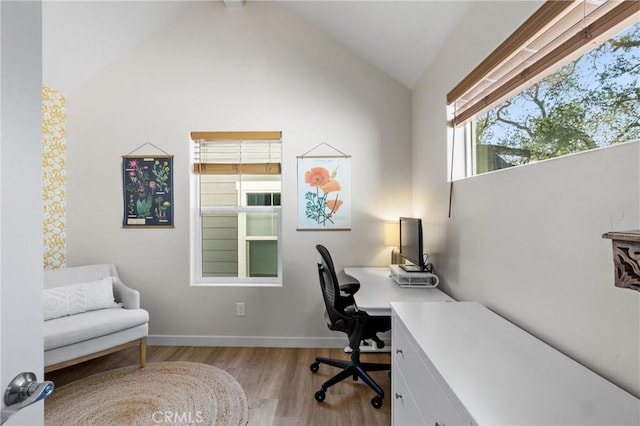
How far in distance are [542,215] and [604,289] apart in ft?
1.17

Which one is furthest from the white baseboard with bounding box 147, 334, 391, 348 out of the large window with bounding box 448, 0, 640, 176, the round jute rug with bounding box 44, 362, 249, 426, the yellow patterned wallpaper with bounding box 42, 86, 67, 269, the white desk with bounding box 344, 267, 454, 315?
the large window with bounding box 448, 0, 640, 176

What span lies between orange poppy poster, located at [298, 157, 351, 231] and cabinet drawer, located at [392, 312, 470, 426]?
5.20 feet

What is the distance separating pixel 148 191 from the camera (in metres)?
3.07

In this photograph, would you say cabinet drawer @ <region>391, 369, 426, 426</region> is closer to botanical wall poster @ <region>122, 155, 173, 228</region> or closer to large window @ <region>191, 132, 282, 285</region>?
large window @ <region>191, 132, 282, 285</region>

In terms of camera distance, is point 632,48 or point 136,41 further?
point 136,41

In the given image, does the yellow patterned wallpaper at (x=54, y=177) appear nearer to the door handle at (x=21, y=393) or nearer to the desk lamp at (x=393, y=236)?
the door handle at (x=21, y=393)

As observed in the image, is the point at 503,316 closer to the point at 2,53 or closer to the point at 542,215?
the point at 542,215

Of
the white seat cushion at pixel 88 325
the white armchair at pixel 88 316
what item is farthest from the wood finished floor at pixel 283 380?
the white seat cushion at pixel 88 325

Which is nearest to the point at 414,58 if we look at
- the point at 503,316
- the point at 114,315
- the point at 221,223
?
the point at 503,316

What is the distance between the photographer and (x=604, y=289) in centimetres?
95

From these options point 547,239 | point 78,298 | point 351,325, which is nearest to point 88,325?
point 78,298

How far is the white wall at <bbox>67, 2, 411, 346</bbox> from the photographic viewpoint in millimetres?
3035

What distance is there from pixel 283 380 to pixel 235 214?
1618 millimetres

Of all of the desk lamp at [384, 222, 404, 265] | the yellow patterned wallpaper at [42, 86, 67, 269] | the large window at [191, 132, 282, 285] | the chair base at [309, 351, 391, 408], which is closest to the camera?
the chair base at [309, 351, 391, 408]
